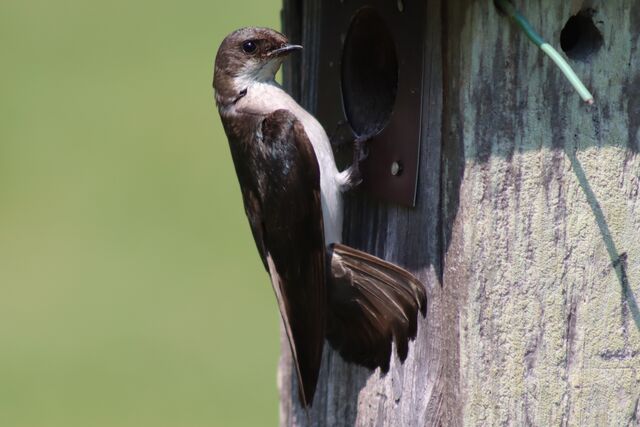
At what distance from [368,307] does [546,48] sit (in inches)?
36.3

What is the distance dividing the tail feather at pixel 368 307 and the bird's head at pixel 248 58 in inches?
25.9

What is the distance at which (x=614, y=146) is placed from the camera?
308cm

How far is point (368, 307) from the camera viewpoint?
3.55 metres

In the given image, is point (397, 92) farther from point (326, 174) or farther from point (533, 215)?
point (533, 215)

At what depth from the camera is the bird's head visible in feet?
13.1

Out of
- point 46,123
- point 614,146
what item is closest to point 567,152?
point 614,146

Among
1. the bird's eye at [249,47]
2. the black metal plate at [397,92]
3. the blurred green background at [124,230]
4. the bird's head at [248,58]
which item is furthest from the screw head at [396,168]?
the blurred green background at [124,230]

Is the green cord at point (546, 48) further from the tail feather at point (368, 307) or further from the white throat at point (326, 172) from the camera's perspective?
the white throat at point (326, 172)

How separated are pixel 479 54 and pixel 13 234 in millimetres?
6752

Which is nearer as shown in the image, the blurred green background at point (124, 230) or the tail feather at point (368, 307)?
the tail feather at point (368, 307)

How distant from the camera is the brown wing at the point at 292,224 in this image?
3443 mm

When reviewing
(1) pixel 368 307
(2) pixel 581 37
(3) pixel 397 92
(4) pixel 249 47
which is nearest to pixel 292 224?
(1) pixel 368 307

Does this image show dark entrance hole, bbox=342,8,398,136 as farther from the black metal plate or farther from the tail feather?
the tail feather

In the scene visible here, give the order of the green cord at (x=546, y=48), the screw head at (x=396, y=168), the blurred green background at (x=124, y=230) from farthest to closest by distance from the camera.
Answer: the blurred green background at (x=124, y=230) → the screw head at (x=396, y=168) → the green cord at (x=546, y=48)
